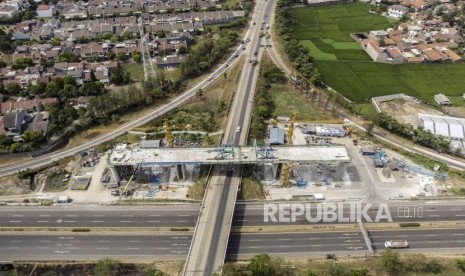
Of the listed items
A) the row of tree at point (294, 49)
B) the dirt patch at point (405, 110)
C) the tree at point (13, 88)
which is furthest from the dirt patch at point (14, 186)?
the dirt patch at point (405, 110)

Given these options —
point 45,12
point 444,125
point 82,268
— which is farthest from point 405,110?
point 45,12

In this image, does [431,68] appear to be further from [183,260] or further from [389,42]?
[183,260]

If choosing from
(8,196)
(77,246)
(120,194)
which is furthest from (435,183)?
(8,196)

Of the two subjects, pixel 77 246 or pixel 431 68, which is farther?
pixel 431 68

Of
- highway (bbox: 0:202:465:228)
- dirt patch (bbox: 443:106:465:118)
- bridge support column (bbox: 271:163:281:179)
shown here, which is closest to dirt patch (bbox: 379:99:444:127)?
dirt patch (bbox: 443:106:465:118)

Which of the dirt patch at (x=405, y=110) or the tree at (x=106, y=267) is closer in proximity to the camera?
the tree at (x=106, y=267)

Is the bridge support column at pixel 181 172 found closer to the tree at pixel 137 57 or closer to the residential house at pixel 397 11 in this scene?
the tree at pixel 137 57
